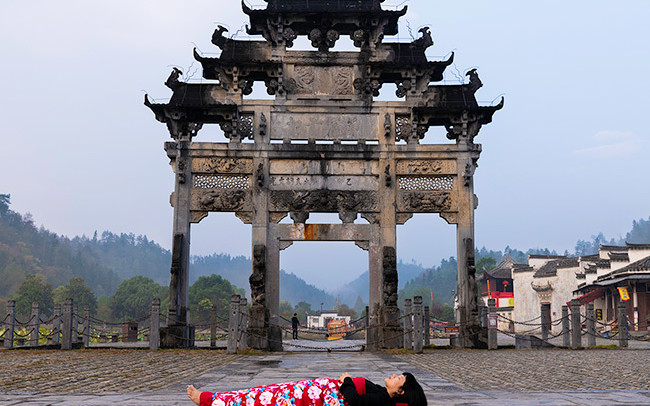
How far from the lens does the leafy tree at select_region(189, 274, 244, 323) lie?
8212cm

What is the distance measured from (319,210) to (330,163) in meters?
→ 1.52

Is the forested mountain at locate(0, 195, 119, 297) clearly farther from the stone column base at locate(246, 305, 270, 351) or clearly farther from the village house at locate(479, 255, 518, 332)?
the stone column base at locate(246, 305, 270, 351)

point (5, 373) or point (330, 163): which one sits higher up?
point (330, 163)

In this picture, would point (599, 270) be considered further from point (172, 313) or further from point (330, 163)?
point (172, 313)

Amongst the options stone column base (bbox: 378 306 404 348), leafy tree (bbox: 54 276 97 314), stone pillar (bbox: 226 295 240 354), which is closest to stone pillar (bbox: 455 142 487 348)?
stone column base (bbox: 378 306 404 348)

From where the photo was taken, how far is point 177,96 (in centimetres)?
1962

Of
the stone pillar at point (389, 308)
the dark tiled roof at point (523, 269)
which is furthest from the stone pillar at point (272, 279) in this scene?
the dark tiled roof at point (523, 269)

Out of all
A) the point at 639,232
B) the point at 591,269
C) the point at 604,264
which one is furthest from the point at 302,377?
the point at 639,232

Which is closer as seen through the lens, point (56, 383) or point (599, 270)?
point (56, 383)

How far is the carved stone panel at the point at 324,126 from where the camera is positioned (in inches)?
763

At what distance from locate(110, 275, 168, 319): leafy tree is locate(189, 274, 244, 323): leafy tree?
9060 millimetres

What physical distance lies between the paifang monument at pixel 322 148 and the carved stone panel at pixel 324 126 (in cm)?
3

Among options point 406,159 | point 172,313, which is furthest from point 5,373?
point 406,159

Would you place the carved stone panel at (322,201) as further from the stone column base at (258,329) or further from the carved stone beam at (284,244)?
the stone column base at (258,329)
